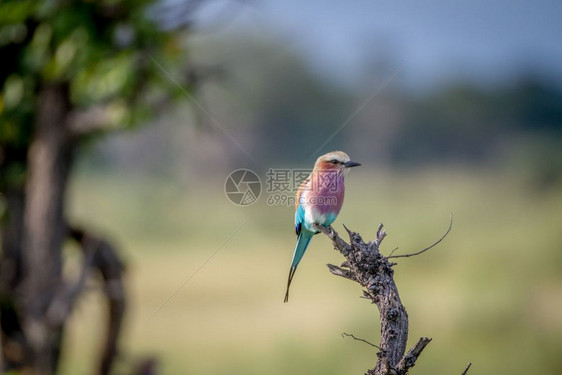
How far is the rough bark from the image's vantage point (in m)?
2.20

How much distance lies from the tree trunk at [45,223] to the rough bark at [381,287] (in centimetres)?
479

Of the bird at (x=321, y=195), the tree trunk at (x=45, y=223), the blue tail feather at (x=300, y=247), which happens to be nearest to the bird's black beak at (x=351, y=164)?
the bird at (x=321, y=195)

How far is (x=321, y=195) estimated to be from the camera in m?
1.90

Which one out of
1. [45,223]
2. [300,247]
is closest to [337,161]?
[300,247]

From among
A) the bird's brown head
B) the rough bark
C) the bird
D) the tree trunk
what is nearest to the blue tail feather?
the bird

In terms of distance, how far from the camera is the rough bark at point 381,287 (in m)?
2.20

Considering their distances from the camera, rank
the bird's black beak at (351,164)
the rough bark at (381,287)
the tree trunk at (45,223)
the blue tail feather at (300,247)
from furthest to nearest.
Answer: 1. the tree trunk at (45,223)
2. the rough bark at (381,287)
3. the blue tail feather at (300,247)
4. the bird's black beak at (351,164)

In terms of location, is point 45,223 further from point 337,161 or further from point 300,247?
point 337,161

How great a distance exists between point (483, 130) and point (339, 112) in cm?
563

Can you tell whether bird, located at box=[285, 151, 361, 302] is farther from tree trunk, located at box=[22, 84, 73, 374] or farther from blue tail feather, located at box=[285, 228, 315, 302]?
tree trunk, located at box=[22, 84, 73, 374]

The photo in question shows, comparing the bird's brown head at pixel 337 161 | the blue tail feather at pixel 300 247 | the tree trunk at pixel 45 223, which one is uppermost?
the bird's brown head at pixel 337 161

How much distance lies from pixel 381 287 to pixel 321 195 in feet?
1.63

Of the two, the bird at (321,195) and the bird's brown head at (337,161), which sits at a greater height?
the bird's brown head at (337,161)

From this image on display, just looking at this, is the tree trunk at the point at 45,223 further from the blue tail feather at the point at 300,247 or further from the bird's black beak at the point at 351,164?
the bird's black beak at the point at 351,164
